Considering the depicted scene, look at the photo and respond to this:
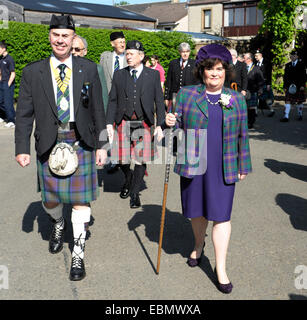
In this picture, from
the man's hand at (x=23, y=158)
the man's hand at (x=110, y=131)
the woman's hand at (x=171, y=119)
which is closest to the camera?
the woman's hand at (x=171, y=119)

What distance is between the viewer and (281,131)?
39.5 ft

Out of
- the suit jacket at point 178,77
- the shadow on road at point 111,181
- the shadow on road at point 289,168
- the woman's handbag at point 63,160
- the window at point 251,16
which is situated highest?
the window at point 251,16

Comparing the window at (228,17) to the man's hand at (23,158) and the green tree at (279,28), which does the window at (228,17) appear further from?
the man's hand at (23,158)

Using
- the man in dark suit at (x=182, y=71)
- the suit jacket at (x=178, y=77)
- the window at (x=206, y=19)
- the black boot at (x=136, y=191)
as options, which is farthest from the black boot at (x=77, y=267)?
the window at (x=206, y=19)

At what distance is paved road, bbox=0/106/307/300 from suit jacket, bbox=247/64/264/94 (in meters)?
5.52

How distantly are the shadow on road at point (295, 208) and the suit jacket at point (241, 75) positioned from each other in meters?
5.22

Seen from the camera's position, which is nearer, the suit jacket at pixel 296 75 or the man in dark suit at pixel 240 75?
the man in dark suit at pixel 240 75

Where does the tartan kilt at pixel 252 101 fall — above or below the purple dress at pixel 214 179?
above

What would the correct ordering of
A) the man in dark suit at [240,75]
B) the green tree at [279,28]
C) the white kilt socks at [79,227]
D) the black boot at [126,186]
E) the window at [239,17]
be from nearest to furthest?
the white kilt socks at [79,227]
the black boot at [126,186]
the man in dark suit at [240,75]
the green tree at [279,28]
the window at [239,17]

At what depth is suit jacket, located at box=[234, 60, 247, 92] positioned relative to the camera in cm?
1091

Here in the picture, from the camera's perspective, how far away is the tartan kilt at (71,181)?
3879mm

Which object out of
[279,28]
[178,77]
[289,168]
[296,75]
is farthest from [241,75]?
[279,28]

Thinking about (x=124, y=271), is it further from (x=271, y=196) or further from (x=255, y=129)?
(x=255, y=129)

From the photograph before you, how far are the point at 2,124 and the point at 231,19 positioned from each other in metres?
38.4
